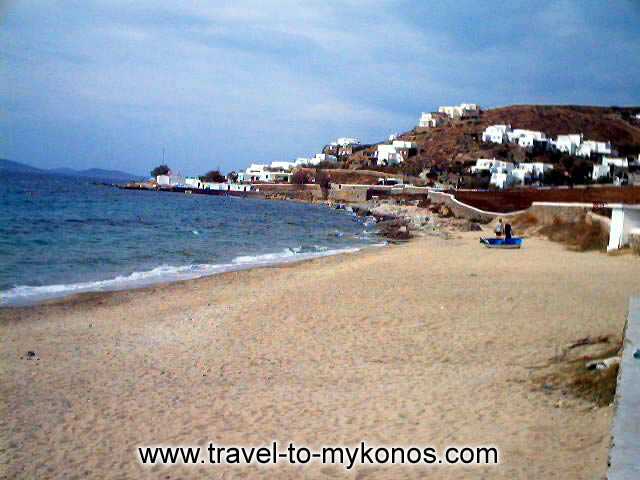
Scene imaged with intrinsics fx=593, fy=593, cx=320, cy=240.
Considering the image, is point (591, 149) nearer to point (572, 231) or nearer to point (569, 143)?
point (569, 143)

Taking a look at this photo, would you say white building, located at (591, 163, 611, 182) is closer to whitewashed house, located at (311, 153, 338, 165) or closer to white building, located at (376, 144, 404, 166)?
white building, located at (376, 144, 404, 166)

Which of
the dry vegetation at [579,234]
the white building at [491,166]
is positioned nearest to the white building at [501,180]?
the white building at [491,166]

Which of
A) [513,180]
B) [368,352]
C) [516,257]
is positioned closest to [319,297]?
[368,352]

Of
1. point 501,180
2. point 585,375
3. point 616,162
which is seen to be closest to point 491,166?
point 501,180

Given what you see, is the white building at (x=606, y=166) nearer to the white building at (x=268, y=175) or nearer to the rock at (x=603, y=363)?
the white building at (x=268, y=175)

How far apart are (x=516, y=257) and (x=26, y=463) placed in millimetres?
16087

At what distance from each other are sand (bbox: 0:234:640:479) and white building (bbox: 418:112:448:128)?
132m

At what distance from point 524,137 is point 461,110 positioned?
151 feet

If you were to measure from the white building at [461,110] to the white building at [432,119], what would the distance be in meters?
1.93

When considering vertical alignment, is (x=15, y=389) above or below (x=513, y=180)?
below

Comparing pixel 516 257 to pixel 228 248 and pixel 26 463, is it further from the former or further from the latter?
pixel 26 463

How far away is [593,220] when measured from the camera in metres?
23.8

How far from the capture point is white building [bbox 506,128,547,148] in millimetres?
103125

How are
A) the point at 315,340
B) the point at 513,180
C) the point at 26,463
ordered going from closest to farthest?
the point at 26,463
the point at 315,340
the point at 513,180
